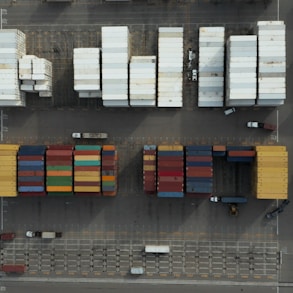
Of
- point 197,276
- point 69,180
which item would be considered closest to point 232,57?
point 69,180

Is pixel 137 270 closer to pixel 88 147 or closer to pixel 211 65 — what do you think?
pixel 88 147

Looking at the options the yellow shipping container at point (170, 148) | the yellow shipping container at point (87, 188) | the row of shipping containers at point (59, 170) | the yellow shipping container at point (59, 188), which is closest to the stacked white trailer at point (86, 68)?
the row of shipping containers at point (59, 170)

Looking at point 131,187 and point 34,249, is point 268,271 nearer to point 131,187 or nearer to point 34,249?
point 131,187

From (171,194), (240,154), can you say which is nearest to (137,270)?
(171,194)

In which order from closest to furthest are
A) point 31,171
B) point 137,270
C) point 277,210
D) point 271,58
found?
point 271,58 < point 31,171 < point 277,210 < point 137,270

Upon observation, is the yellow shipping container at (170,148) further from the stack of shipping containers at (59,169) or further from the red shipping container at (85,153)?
the stack of shipping containers at (59,169)

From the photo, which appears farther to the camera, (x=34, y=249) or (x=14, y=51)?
(x=34, y=249)

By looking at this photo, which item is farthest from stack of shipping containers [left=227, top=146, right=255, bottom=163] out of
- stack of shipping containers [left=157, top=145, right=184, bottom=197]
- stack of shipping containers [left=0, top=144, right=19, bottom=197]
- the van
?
stack of shipping containers [left=0, top=144, right=19, bottom=197]
